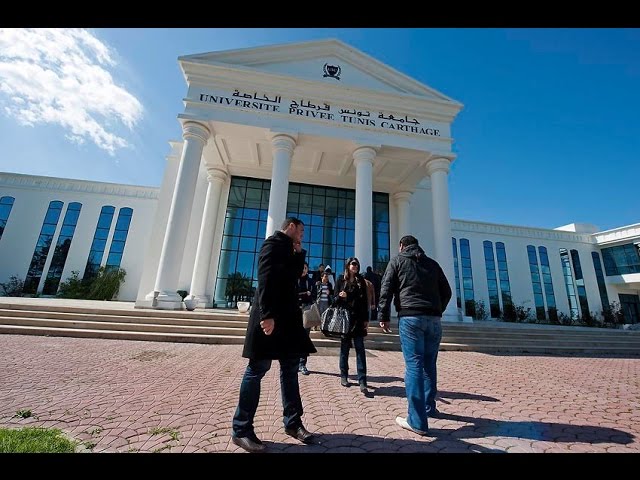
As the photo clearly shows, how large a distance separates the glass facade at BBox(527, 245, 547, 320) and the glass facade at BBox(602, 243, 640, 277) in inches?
337

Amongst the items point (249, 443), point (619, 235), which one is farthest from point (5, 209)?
point (619, 235)

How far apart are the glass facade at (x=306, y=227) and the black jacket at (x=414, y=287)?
1296 centimetres

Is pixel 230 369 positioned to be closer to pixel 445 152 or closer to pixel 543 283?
pixel 445 152

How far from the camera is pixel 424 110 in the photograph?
14.0 m

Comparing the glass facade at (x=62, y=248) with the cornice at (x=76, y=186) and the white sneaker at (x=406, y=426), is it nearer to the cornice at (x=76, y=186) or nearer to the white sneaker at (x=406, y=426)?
the cornice at (x=76, y=186)

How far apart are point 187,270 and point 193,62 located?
32.0 feet

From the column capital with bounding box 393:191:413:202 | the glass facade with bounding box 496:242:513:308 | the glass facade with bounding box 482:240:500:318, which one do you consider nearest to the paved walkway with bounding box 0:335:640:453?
the column capital with bounding box 393:191:413:202

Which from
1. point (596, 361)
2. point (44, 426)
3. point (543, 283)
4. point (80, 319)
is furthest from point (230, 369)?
point (543, 283)

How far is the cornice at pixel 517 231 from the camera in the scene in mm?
27406

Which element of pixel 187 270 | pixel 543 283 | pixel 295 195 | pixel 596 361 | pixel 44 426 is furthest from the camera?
pixel 543 283

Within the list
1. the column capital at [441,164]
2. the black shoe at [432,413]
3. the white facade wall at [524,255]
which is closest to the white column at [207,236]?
the column capital at [441,164]

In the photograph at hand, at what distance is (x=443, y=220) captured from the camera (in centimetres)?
1316

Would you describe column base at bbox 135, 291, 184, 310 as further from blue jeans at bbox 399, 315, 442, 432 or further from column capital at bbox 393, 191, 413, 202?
column capital at bbox 393, 191, 413, 202

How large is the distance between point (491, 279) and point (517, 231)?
605cm
